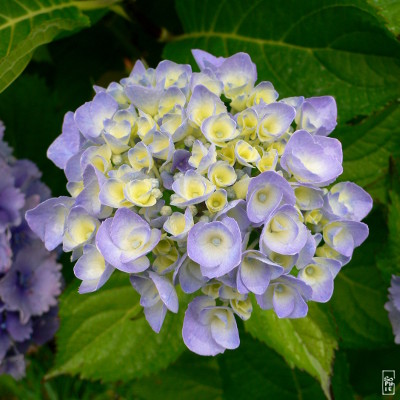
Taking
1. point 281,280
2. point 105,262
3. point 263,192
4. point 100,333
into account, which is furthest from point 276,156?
point 100,333

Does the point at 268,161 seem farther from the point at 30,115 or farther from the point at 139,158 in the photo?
the point at 30,115

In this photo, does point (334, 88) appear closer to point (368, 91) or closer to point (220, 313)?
point (368, 91)

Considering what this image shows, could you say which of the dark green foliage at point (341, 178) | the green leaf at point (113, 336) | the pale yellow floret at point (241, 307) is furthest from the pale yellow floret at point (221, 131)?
the green leaf at point (113, 336)

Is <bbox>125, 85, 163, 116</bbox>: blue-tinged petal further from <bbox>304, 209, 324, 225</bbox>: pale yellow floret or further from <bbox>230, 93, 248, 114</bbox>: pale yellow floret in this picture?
<bbox>304, 209, 324, 225</bbox>: pale yellow floret

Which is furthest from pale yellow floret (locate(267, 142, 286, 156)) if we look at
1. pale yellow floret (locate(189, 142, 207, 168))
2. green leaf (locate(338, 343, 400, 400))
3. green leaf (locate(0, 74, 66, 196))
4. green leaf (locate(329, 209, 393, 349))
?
green leaf (locate(0, 74, 66, 196))

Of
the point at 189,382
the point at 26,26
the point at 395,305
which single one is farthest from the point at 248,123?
the point at 189,382

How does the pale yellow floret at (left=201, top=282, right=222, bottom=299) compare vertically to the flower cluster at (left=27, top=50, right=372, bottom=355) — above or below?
below

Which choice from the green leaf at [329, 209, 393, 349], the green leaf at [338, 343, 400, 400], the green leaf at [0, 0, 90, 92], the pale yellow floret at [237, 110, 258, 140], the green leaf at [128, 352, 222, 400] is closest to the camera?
the pale yellow floret at [237, 110, 258, 140]
